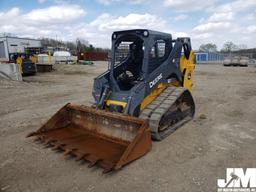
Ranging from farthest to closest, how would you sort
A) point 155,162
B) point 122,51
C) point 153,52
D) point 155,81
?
point 122,51 < point 153,52 < point 155,81 < point 155,162

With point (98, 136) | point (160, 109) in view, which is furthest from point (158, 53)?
point (98, 136)

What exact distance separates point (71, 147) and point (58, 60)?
32.8 m

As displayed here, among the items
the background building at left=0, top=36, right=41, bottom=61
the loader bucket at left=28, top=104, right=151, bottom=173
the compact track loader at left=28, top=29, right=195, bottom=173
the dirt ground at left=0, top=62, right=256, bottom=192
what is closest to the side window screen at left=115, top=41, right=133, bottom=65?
the compact track loader at left=28, top=29, right=195, bottom=173

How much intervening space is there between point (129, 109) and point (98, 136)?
2.75 ft

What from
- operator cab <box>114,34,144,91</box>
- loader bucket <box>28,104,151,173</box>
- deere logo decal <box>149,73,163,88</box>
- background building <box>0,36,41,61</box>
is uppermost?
background building <box>0,36,41,61</box>

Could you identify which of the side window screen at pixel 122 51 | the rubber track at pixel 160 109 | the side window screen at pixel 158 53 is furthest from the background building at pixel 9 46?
the rubber track at pixel 160 109

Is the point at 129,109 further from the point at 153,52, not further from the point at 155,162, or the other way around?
the point at 153,52

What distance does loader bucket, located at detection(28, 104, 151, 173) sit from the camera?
12.0ft

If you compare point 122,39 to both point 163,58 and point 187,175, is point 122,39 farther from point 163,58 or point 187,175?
point 187,175
